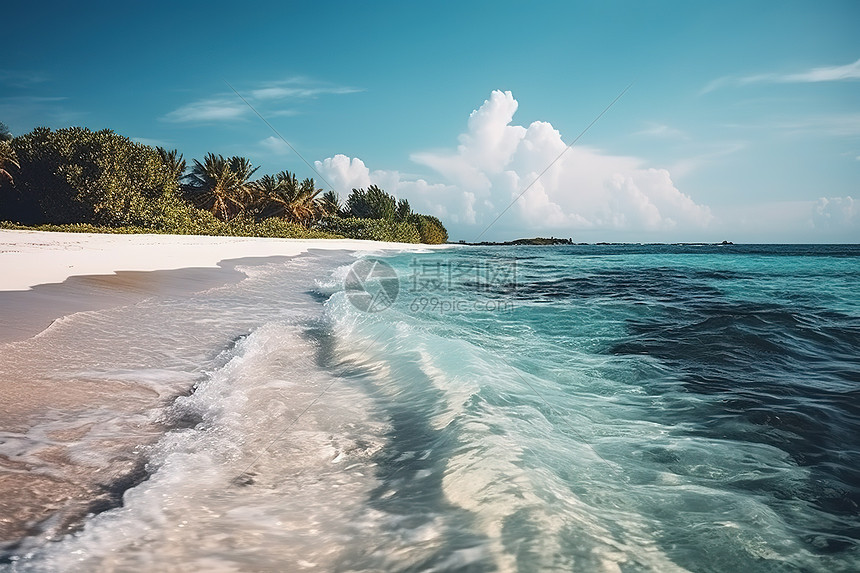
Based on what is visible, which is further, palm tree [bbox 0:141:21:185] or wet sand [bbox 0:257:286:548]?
palm tree [bbox 0:141:21:185]

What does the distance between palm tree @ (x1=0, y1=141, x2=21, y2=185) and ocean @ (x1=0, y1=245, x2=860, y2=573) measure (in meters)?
33.5

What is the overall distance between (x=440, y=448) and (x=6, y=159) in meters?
39.3

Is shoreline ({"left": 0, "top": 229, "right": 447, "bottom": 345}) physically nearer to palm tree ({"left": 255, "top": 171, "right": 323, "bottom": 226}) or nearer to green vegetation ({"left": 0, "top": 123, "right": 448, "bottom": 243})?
green vegetation ({"left": 0, "top": 123, "right": 448, "bottom": 243})

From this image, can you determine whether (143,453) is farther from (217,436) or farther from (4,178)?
→ (4,178)

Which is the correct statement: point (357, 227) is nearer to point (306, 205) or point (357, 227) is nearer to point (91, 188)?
point (306, 205)

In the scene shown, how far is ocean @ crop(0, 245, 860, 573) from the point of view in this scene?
1862 millimetres

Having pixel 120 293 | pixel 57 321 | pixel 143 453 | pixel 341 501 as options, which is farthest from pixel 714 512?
pixel 120 293

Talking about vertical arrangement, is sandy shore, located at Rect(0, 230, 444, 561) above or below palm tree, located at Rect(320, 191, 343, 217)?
below

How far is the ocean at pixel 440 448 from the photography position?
1.86 m

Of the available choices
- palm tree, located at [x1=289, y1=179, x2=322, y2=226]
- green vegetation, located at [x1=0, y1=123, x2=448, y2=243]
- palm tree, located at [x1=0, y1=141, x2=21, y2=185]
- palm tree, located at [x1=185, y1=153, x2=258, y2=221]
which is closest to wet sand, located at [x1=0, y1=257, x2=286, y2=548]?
green vegetation, located at [x1=0, y1=123, x2=448, y2=243]

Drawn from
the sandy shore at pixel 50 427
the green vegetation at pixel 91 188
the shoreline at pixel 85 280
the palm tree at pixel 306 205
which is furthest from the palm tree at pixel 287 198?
the sandy shore at pixel 50 427

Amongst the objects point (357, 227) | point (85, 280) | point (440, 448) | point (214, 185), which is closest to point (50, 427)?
point (440, 448)

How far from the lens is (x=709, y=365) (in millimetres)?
5055

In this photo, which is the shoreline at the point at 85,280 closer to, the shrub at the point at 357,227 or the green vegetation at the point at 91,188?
the green vegetation at the point at 91,188
